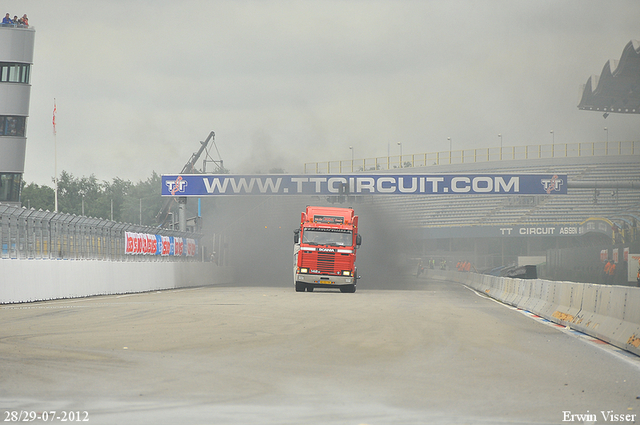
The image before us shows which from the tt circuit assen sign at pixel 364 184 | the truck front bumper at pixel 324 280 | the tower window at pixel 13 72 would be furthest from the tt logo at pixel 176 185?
the tower window at pixel 13 72

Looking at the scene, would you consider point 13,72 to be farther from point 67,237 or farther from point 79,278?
point 79,278

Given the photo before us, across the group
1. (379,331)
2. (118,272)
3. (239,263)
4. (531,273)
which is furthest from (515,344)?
(239,263)

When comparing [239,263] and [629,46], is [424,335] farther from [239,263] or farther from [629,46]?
[239,263]

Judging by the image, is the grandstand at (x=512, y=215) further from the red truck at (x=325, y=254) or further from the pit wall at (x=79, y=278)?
the pit wall at (x=79, y=278)

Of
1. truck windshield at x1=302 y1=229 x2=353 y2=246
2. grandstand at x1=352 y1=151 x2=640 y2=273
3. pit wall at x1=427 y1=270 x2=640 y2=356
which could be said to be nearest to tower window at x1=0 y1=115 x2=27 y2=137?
grandstand at x1=352 y1=151 x2=640 y2=273

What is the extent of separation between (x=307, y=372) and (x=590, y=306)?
784 cm

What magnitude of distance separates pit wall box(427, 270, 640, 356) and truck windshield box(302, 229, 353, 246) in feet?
29.5

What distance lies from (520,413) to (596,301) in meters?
8.33

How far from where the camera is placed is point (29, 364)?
8930 mm

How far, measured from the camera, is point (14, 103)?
167 feet

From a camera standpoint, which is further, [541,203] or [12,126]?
[541,203]

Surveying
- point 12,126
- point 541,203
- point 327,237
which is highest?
point 12,126

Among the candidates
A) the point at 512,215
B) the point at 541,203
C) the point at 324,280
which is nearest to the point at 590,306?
the point at 324,280

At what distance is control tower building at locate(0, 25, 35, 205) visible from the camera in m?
50.1
